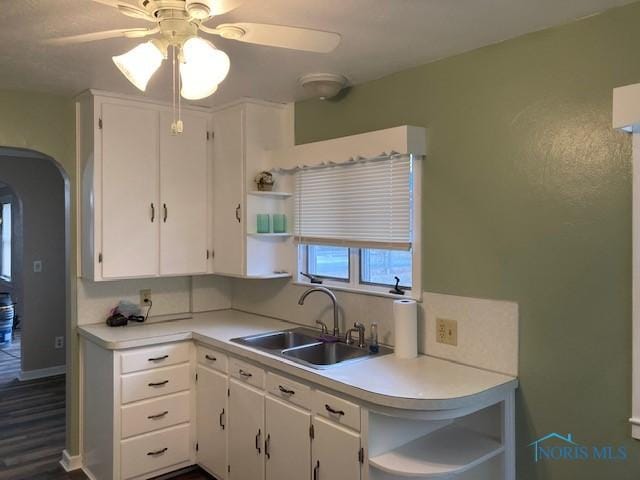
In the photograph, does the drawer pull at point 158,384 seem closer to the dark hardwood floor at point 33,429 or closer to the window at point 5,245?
the dark hardwood floor at point 33,429

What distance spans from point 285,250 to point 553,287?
1.76 meters

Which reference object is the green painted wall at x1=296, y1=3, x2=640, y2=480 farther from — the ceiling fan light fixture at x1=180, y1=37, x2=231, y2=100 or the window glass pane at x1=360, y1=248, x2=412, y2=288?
the ceiling fan light fixture at x1=180, y1=37, x2=231, y2=100

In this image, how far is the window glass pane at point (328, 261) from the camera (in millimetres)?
3182

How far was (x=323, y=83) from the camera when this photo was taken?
280 centimetres

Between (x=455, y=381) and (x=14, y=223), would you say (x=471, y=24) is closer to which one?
(x=455, y=381)

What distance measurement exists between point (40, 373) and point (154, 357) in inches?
117

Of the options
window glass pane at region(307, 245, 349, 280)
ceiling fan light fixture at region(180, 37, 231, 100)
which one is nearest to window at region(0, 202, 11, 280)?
window glass pane at region(307, 245, 349, 280)

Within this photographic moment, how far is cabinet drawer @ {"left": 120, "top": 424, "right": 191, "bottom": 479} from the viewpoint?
2965 mm

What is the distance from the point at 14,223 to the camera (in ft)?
20.3

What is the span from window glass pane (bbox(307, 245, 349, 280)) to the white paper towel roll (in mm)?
638

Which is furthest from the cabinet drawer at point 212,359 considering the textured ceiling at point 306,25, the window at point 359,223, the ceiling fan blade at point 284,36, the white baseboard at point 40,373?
the white baseboard at point 40,373

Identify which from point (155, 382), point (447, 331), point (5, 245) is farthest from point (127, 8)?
point (5, 245)

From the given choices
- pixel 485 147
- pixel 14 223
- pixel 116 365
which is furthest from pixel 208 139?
pixel 14 223

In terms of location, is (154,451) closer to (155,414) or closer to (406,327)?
(155,414)
